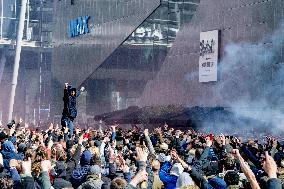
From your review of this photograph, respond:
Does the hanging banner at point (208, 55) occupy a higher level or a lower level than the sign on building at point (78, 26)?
lower

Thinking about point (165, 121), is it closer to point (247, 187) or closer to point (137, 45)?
point (137, 45)

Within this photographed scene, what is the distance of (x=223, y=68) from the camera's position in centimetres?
3084

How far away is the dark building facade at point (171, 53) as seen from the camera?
28672 mm

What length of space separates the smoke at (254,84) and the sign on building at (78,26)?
20.1 m

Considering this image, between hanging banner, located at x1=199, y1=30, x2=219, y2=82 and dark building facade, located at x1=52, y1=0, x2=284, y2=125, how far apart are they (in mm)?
286

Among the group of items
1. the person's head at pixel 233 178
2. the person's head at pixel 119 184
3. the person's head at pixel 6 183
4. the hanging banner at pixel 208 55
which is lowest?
the person's head at pixel 233 178

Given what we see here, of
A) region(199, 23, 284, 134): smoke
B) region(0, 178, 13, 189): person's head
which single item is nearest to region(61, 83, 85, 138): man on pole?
region(199, 23, 284, 134): smoke

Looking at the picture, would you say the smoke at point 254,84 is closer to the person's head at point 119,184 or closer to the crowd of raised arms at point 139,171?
the crowd of raised arms at point 139,171

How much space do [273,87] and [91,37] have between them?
2268 centimetres

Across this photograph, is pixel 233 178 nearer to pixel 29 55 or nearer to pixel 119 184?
pixel 119 184

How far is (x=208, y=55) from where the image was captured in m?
31.8

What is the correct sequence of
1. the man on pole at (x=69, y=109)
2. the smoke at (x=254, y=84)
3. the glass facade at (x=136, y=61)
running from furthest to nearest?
1. the glass facade at (x=136, y=61)
2. the smoke at (x=254, y=84)
3. the man on pole at (x=69, y=109)

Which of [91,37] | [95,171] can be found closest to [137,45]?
[91,37]

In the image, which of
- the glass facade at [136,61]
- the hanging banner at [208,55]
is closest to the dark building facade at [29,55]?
the glass facade at [136,61]
